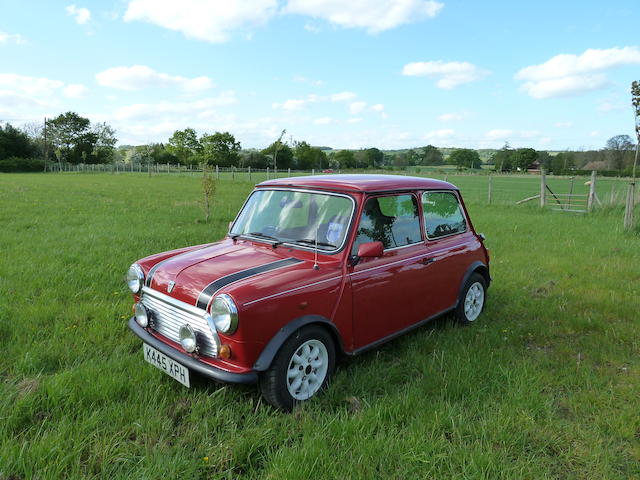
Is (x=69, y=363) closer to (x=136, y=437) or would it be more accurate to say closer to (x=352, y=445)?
(x=136, y=437)

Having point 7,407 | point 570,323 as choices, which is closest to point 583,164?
point 570,323

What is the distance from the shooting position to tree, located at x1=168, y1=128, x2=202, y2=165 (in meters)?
76.4

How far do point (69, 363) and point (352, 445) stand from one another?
2548 millimetres

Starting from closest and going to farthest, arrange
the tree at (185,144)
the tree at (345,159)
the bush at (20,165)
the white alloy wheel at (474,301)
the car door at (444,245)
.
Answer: the car door at (444,245) → the white alloy wheel at (474,301) → the bush at (20,165) → the tree at (185,144) → the tree at (345,159)

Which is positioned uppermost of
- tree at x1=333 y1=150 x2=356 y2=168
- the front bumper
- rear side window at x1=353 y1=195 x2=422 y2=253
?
tree at x1=333 y1=150 x2=356 y2=168

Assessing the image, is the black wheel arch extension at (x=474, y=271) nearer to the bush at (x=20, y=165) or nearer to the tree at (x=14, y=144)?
the bush at (x=20, y=165)

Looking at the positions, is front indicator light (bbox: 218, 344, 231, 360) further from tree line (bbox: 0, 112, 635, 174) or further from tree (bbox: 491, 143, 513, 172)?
tree (bbox: 491, 143, 513, 172)

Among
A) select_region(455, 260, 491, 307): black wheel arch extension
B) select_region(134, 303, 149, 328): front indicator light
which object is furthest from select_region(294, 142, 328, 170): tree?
select_region(134, 303, 149, 328): front indicator light

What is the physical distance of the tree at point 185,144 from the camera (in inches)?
3007

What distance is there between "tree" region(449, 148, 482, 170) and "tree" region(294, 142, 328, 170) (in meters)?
30.2

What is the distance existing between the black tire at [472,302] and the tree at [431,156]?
87.1 metres

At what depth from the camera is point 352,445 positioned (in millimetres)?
2586

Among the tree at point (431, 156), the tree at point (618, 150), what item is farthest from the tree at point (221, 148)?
the tree at point (618, 150)

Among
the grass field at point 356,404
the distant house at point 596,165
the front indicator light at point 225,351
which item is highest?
the distant house at point 596,165
